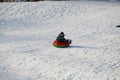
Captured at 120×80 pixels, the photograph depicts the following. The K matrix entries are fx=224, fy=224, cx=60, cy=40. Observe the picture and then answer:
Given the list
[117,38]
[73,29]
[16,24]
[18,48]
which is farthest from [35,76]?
[16,24]

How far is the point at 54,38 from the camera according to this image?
12461mm

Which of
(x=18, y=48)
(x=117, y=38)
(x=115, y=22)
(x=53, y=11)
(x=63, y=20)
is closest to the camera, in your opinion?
(x=18, y=48)

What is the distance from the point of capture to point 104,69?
808 cm

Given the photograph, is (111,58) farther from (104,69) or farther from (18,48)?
(18,48)

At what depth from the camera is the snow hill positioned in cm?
804

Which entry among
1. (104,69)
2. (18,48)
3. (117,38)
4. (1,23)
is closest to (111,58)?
(104,69)

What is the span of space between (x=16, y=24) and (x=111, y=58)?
8663 mm

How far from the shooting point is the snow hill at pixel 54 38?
8.04 m

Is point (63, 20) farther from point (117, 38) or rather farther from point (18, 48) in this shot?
point (18, 48)

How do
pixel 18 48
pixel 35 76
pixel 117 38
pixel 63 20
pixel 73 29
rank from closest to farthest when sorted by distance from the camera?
1. pixel 35 76
2. pixel 18 48
3. pixel 117 38
4. pixel 73 29
5. pixel 63 20

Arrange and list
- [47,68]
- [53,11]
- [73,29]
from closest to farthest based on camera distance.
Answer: [47,68]
[73,29]
[53,11]

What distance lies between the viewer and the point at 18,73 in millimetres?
8016

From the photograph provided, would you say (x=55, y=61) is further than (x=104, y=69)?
Yes

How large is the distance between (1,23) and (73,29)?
5.35 m
